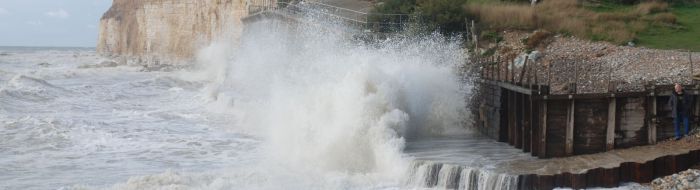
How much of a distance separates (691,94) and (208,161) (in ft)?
31.6

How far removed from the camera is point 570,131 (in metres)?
16.0

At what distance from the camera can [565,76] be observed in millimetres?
21797

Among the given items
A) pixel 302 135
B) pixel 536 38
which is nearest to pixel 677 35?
pixel 536 38

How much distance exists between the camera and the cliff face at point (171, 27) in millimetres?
59219

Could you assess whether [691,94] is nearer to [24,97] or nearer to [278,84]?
[278,84]

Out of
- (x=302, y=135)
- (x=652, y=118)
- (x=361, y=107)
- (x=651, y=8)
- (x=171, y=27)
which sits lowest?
(x=302, y=135)

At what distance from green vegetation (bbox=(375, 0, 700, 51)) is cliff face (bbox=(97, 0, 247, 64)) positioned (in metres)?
24.6

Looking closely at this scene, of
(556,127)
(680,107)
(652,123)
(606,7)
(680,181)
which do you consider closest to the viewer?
(680,181)

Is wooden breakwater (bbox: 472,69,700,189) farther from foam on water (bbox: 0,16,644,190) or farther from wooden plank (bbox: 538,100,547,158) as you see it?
foam on water (bbox: 0,16,644,190)

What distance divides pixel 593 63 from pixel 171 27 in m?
55.6

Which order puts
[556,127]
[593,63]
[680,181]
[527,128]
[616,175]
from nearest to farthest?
[680,181]
[616,175]
[556,127]
[527,128]
[593,63]

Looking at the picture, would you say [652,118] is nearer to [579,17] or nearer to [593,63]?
[593,63]

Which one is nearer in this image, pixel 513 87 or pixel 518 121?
pixel 518 121

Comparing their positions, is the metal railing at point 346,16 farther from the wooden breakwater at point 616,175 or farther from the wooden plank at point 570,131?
the wooden breakwater at point 616,175
